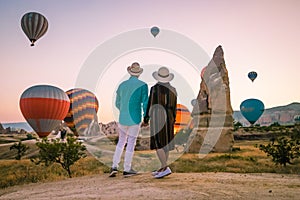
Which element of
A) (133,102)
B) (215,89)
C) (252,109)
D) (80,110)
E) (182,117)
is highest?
(215,89)

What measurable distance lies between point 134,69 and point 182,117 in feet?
77.7

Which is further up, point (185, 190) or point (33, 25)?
point (33, 25)

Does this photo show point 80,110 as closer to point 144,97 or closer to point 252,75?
point 252,75

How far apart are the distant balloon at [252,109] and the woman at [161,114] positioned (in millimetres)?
36369

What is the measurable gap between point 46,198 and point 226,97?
15.7 metres

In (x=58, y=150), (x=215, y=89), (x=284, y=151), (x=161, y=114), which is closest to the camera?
(x=161, y=114)

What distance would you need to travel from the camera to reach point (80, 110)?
35312mm

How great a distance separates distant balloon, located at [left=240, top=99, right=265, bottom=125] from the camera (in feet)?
137

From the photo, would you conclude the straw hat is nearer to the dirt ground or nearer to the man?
the man

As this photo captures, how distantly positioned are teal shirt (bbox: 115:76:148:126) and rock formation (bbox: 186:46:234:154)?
36.8ft

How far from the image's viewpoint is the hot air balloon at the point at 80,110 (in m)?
35.2

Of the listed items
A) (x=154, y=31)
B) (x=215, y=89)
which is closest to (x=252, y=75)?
(x=154, y=31)

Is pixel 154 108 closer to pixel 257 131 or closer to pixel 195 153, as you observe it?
pixel 195 153

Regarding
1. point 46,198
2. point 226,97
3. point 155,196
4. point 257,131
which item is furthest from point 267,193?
point 257,131
